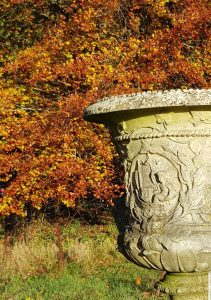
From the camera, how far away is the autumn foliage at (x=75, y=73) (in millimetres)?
7410

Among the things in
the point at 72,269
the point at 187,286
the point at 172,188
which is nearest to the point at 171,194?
the point at 172,188

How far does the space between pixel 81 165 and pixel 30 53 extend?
6.24ft

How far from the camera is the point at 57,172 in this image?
7.21 metres

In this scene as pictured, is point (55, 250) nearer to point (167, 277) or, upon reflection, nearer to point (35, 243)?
point (35, 243)

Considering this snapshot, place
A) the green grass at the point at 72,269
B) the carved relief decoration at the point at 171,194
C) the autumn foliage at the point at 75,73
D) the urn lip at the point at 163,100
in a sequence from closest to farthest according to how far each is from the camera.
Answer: the urn lip at the point at 163,100, the carved relief decoration at the point at 171,194, the green grass at the point at 72,269, the autumn foliage at the point at 75,73

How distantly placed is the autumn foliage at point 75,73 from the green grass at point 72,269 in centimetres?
97

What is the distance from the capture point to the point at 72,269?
26.9ft

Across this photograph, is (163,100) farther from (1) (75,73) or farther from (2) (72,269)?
(2) (72,269)

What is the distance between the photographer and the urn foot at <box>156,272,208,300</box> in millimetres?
3055

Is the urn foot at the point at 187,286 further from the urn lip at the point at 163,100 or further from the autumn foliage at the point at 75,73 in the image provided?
the autumn foliage at the point at 75,73

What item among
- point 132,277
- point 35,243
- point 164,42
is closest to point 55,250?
point 35,243

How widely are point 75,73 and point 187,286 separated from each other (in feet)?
17.4

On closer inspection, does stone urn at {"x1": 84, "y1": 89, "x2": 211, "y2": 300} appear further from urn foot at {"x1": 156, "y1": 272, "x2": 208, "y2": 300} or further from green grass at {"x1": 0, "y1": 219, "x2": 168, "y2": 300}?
green grass at {"x1": 0, "y1": 219, "x2": 168, "y2": 300}

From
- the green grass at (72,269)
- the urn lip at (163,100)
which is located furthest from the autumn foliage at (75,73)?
the urn lip at (163,100)
